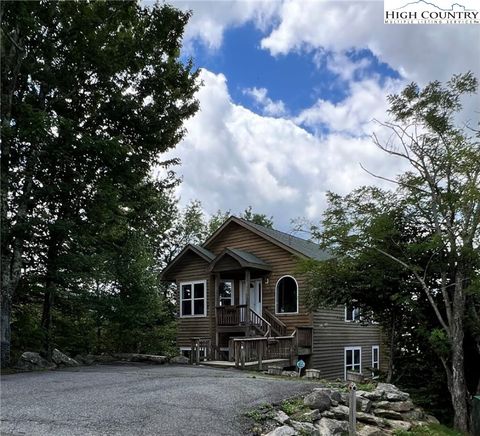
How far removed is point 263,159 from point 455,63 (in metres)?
14.5

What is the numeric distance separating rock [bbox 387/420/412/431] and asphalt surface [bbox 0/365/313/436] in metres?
1.46

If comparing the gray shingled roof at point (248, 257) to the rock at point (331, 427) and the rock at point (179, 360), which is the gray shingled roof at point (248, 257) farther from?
the rock at point (331, 427)

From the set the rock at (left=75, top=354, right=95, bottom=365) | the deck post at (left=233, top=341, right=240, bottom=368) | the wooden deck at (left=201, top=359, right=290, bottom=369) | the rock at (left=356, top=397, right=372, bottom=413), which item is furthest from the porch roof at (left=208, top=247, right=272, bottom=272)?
the rock at (left=356, top=397, right=372, bottom=413)

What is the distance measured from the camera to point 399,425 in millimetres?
6934

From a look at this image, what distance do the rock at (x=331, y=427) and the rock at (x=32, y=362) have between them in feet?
26.4

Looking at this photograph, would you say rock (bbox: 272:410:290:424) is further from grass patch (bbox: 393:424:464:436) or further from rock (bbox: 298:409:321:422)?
grass patch (bbox: 393:424:464:436)

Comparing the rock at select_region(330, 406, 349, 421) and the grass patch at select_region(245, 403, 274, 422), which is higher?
the grass patch at select_region(245, 403, 274, 422)

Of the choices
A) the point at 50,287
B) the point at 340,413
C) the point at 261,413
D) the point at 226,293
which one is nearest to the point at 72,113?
the point at 50,287

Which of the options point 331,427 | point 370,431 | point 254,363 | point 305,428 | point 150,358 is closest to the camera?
point 305,428

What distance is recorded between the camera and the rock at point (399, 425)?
6832 mm

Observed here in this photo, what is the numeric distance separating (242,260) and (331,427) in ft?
32.2

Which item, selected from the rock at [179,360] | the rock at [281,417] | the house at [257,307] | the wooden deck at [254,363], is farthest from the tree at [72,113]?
the rock at [281,417]

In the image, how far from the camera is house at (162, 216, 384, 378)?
15.4 m

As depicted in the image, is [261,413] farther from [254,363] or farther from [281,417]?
[254,363]
